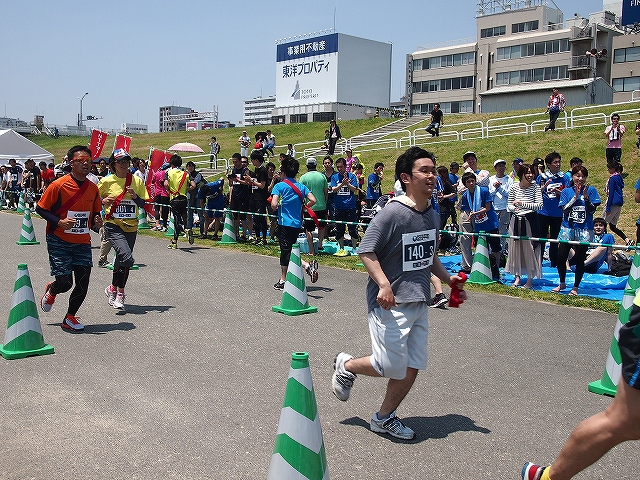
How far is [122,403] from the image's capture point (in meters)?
5.33

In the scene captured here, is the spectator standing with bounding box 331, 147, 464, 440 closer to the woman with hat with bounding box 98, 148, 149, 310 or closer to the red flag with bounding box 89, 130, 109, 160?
the woman with hat with bounding box 98, 148, 149, 310

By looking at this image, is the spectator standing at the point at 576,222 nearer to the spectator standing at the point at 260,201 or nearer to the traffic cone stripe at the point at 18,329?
the spectator standing at the point at 260,201

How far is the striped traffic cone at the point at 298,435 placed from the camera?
3.47 metres

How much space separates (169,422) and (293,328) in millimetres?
3184

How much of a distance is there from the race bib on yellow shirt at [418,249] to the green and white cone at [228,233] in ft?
39.3

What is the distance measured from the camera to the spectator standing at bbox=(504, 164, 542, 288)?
10.8 meters

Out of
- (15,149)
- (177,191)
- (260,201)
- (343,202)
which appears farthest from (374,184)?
(15,149)

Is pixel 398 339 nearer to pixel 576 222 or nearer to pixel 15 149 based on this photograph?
pixel 576 222

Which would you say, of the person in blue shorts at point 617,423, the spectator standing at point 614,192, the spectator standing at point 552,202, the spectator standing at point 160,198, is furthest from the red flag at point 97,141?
the person in blue shorts at point 617,423

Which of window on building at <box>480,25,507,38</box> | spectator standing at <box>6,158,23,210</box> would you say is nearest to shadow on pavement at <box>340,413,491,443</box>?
spectator standing at <box>6,158,23,210</box>

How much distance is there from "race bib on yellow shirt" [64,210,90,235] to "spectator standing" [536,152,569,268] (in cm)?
768

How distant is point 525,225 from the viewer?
1099 cm

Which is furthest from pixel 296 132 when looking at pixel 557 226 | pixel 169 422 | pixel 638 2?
pixel 169 422

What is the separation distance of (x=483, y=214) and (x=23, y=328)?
25.4 ft
